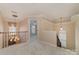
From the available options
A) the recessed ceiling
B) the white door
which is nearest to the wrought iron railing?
the recessed ceiling

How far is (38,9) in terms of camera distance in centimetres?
165

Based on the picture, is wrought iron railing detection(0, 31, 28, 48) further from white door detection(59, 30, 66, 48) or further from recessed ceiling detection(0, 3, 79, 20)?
white door detection(59, 30, 66, 48)

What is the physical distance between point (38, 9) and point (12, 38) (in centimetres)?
59

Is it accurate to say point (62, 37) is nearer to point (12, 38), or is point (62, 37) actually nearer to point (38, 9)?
point (38, 9)

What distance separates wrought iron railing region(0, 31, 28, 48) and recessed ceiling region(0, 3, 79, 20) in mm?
238

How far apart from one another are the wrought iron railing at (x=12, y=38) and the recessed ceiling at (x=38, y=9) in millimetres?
238

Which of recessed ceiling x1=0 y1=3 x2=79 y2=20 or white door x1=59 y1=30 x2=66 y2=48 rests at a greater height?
recessed ceiling x1=0 y1=3 x2=79 y2=20

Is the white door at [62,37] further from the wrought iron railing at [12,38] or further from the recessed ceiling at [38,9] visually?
the wrought iron railing at [12,38]

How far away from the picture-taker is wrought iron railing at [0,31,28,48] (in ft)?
5.41

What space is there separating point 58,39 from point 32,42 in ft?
1.31

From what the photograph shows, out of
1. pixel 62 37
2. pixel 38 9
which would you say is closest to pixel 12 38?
pixel 38 9

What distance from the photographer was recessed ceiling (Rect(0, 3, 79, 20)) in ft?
5.37

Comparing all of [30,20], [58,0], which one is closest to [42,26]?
[30,20]
